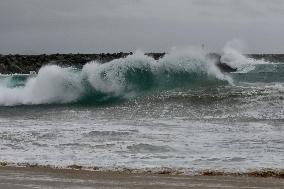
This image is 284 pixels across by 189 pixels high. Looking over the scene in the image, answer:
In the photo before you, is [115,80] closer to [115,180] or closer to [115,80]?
[115,80]

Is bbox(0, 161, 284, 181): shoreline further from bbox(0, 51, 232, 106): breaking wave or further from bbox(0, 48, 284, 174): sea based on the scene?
bbox(0, 51, 232, 106): breaking wave

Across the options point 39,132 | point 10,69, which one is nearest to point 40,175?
point 39,132

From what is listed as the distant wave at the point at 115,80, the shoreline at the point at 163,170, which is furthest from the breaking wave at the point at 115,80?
the shoreline at the point at 163,170

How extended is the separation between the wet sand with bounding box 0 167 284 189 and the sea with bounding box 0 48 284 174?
0.60 meters

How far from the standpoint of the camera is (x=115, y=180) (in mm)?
6512

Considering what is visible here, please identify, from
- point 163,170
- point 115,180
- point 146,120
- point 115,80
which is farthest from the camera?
point 115,80

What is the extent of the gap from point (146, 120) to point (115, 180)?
297 inches

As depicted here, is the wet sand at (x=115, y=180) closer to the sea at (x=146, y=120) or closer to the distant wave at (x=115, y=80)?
the sea at (x=146, y=120)

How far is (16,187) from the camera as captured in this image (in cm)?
603

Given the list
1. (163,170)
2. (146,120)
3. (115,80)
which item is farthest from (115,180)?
(115,80)

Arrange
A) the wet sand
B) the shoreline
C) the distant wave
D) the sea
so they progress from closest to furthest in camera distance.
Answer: the wet sand
the shoreline
the sea
the distant wave

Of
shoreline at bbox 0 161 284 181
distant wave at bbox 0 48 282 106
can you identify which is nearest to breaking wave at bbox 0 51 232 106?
distant wave at bbox 0 48 282 106

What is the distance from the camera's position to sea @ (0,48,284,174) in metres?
8.50

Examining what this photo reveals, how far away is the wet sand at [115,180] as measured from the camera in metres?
6.15
